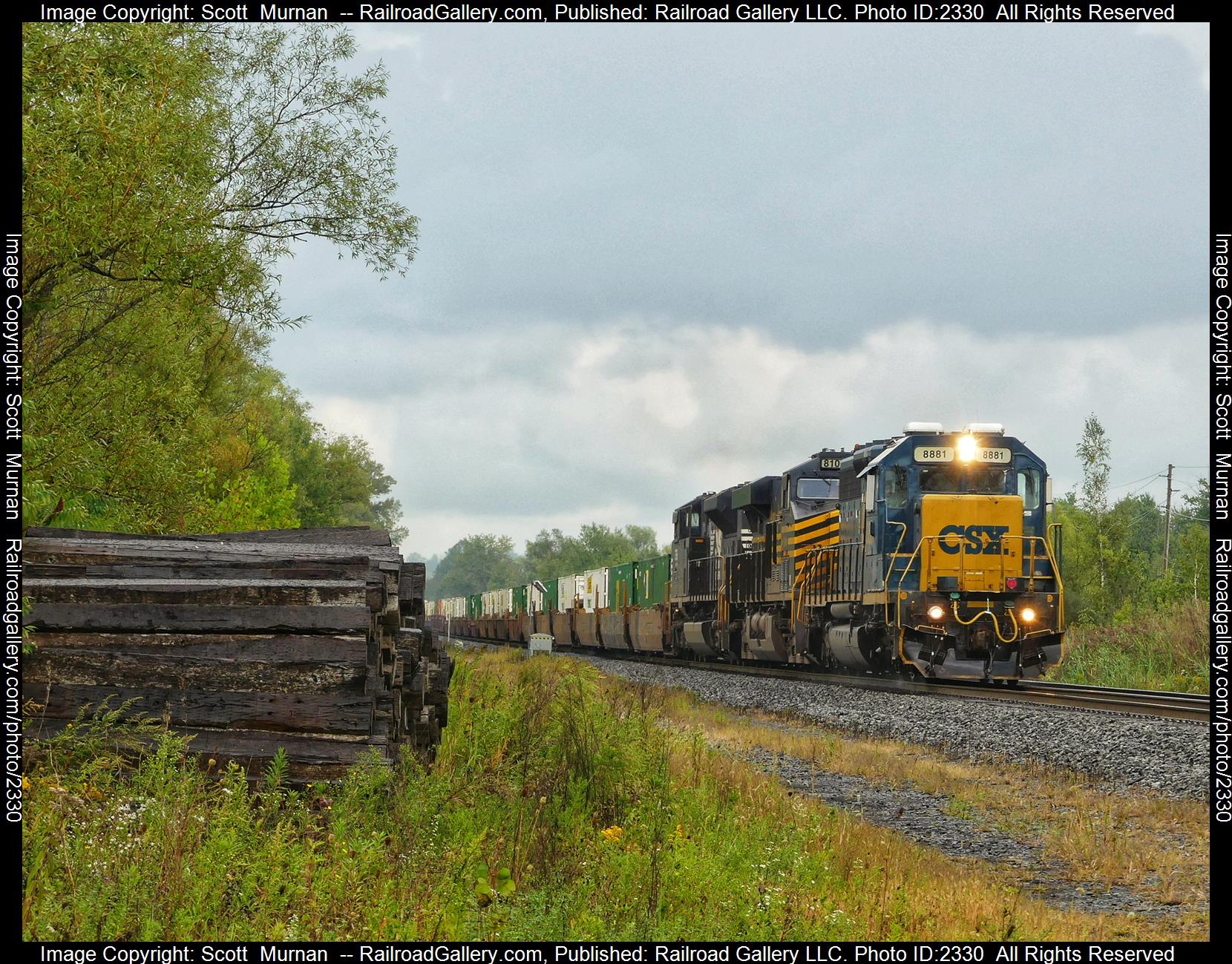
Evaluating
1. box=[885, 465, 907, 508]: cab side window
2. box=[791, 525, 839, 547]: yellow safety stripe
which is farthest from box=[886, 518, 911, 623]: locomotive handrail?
box=[791, 525, 839, 547]: yellow safety stripe

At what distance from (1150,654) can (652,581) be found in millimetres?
17810

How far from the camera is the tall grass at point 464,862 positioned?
4.50 metres

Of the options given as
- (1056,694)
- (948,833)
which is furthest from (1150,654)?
(948,833)

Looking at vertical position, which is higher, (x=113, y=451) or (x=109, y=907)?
(x=113, y=451)

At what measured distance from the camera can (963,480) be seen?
19062 millimetres

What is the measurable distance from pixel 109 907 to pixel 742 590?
23618 mm

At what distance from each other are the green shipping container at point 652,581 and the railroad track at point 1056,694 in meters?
10.3

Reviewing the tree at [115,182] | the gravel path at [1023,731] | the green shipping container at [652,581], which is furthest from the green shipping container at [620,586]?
the tree at [115,182]

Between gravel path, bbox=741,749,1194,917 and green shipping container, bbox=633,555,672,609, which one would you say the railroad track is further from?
green shipping container, bbox=633,555,672,609

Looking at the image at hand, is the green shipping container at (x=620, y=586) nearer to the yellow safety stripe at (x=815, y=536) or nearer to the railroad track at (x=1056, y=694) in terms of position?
the railroad track at (x=1056, y=694)

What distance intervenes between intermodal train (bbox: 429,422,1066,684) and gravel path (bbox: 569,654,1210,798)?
1.70m

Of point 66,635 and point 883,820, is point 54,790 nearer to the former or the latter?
point 66,635
